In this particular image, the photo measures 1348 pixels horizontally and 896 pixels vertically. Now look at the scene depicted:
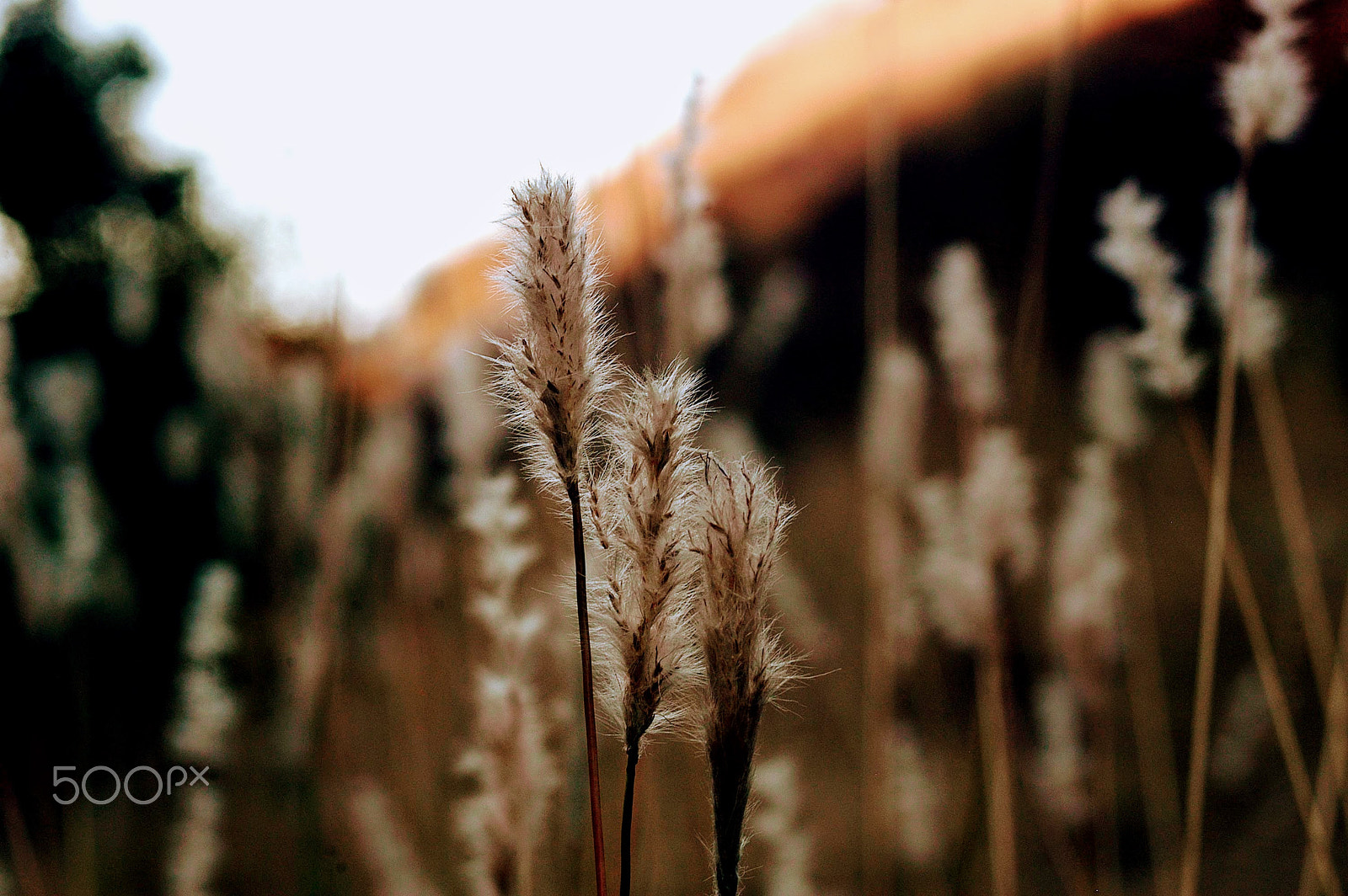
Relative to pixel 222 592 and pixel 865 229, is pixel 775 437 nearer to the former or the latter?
pixel 865 229

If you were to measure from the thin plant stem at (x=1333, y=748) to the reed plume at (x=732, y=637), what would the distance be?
668 mm

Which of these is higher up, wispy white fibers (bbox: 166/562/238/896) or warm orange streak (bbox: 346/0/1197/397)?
warm orange streak (bbox: 346/0/1197/397)

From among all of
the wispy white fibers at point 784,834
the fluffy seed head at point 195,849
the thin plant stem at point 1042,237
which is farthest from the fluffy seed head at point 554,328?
the fluffy seed head at point 195,849

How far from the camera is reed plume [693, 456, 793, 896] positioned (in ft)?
1.00

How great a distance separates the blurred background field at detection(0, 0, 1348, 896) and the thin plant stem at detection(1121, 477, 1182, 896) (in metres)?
0.01

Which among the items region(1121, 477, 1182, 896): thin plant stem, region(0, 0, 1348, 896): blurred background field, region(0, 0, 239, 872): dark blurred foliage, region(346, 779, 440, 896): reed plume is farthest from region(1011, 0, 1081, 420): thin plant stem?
region(0, 0, 239, 872): dark blurred foliage

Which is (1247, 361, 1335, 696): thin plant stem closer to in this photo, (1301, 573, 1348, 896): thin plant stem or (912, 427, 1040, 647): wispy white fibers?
(1301, 573, 1348, 896): thin plant stem

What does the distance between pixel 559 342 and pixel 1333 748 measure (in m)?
0.78

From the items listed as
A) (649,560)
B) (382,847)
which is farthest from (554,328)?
(382,847)

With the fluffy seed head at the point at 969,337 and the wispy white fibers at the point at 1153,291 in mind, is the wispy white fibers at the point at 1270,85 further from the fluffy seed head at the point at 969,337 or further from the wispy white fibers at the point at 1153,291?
the fluffy seed head at the point at 969,337

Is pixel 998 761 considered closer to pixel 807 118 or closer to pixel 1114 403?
pixel 1114 403

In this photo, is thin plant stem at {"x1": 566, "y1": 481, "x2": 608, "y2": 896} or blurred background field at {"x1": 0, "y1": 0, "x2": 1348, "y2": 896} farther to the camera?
blurred background field at {"x1": 0, "y1": 0, "x2": 1348, "y2": 896}

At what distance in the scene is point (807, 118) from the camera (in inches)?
72.9

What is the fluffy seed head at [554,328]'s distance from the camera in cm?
34
